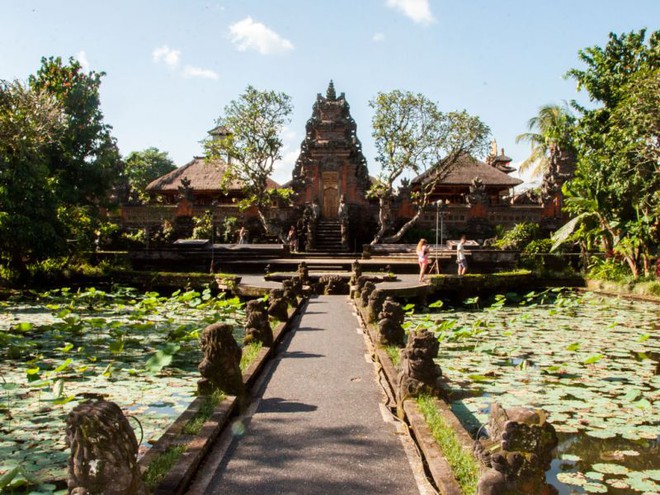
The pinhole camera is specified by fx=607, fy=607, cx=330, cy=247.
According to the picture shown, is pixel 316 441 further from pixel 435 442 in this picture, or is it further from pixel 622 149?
pixel 622 149

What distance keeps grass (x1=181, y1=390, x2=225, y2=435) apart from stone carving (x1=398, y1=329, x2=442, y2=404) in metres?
1.69

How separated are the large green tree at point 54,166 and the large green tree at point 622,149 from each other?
15.2m

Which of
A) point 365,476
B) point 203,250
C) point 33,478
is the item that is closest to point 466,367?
point 365,476

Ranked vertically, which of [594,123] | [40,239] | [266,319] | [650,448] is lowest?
[650,448]

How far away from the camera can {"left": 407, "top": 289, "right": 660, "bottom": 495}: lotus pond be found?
4.60m

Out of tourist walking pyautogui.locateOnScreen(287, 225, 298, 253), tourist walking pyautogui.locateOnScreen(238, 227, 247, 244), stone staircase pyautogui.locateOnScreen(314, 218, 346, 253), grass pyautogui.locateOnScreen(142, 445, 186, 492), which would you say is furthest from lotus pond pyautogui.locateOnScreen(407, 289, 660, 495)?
tourist walking pyautogui.locateOnScreen(238, 227, 247, 244)

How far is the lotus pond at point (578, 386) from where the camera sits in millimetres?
4600

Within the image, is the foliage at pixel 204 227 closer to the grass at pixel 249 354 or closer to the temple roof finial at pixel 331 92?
the temple roof finial at pixel 331 92

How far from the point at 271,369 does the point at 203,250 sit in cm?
1605

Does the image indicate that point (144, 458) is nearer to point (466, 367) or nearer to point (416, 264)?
point (466, 367)

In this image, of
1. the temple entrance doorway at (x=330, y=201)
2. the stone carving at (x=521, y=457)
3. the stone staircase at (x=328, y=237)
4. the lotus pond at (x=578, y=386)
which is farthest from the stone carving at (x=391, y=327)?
the temple entrance doorway at (x=330, y=201)

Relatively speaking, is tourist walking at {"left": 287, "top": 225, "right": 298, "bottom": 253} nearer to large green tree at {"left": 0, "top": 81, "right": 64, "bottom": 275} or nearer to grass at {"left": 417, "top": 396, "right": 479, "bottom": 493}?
large green tree at {"left": 0, "top": 81, "right": 64, "bottom": 275}

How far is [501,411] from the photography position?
3.50 m

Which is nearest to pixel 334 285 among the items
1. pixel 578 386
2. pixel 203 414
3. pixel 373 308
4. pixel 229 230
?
pixel 373 308
